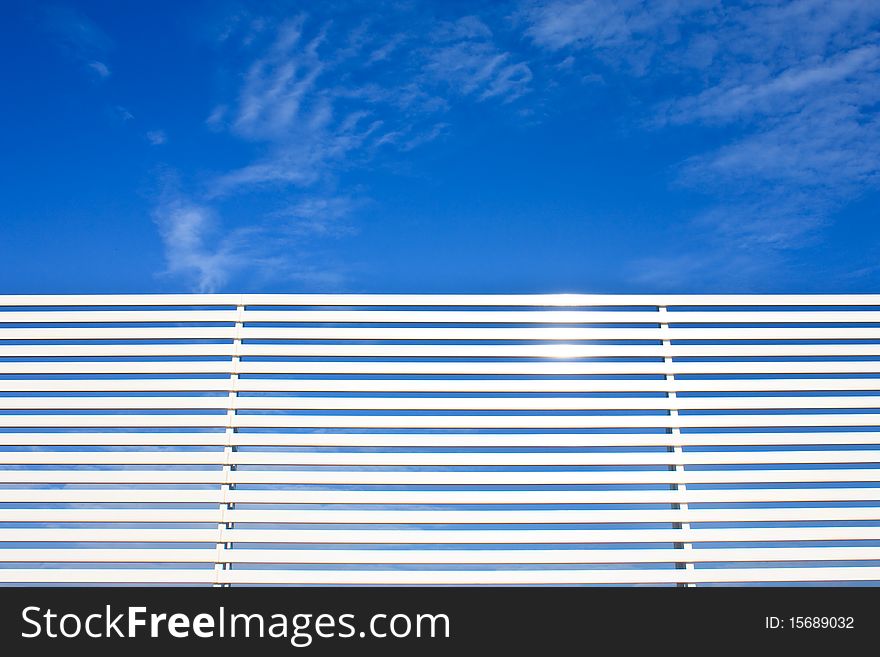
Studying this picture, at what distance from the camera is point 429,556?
8.91 ft

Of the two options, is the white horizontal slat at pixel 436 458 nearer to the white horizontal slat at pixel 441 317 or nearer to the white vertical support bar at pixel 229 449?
the white vertical support bar at pixel 229 449

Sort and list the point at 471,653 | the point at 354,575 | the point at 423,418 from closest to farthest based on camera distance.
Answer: the point at 471,653 < the point at 354,575 < the point at 423,418

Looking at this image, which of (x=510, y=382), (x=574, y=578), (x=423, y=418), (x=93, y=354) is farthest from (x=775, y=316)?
(x=93, y=354)

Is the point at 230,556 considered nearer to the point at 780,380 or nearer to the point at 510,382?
the point at 510,382

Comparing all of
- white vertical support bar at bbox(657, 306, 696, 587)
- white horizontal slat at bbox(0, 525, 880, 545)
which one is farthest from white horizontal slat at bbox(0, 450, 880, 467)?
white horizontal slat at bbox(0, 525, 880, 545)

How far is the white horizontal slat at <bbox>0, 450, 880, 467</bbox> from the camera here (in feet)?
9.33

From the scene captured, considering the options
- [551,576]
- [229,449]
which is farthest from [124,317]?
[551,576]

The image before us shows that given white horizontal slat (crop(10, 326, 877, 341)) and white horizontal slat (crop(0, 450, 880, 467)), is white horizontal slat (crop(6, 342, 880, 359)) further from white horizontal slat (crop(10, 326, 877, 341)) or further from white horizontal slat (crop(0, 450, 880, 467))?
white horizontal slat (crop(0, 450, 880, 467))

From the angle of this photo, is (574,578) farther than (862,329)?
No

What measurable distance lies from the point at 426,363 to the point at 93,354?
1.60 meters

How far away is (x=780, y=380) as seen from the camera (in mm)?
3010

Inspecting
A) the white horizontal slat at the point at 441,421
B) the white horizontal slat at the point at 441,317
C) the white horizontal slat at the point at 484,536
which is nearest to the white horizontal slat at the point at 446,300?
the white horizontal slat at the point at 441,317

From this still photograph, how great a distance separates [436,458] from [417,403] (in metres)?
0.27

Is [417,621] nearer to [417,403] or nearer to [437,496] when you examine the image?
[437,496]
